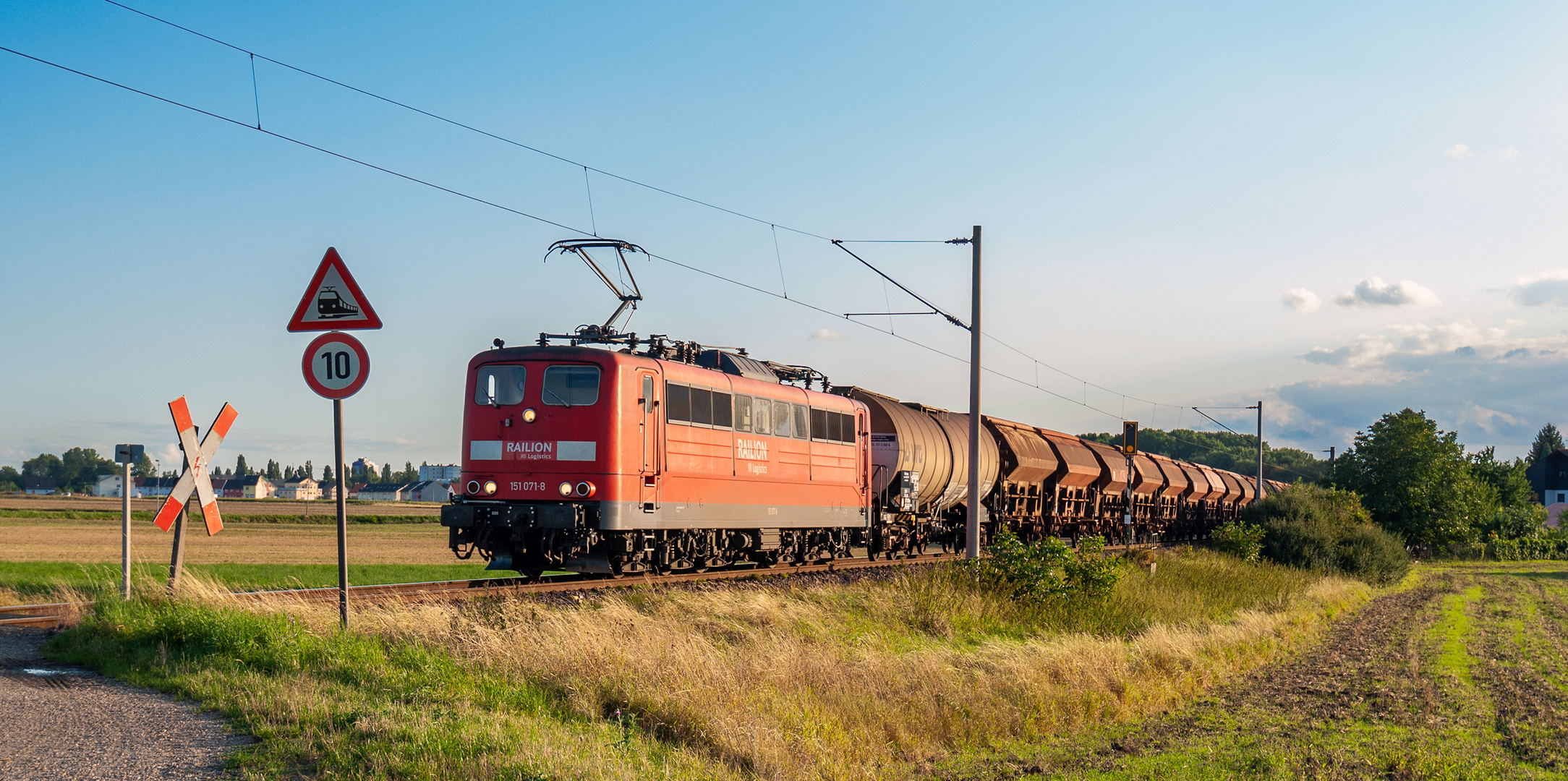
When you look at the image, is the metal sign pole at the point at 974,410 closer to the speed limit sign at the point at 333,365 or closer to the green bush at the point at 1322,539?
the speed limit sign at the point at 333,365

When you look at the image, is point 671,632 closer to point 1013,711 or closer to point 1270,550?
point 1013,711

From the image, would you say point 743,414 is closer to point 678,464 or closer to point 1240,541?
point 678,464

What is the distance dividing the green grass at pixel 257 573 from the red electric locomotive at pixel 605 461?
3249 mm

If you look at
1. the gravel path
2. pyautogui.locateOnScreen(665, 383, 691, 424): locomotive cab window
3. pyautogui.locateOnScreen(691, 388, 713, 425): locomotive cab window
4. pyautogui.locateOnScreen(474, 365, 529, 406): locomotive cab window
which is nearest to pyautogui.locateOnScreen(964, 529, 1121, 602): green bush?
pyautogui.locateOnScreen(691, 388, 713, 425): locomotive cab window

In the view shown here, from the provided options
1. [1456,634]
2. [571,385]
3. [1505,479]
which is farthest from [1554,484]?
[571,385]

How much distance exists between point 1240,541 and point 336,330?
31217 millimetres

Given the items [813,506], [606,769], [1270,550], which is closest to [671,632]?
[606,769]

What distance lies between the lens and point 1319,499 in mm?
43062

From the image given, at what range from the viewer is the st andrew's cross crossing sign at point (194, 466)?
1107cm

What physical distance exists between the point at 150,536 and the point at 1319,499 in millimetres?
48391

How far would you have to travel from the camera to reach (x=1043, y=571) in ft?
58.1

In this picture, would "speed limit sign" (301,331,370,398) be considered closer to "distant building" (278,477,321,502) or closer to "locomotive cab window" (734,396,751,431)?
"locomotive cab window" (734,396,751,431)

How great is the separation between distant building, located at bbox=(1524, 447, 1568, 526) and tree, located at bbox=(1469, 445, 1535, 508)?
38.2m

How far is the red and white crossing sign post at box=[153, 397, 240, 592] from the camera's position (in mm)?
11078
